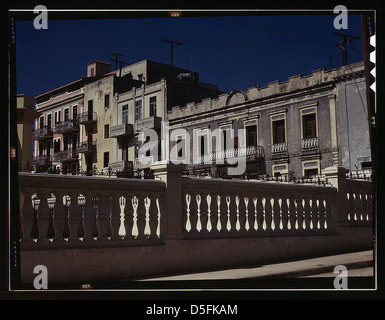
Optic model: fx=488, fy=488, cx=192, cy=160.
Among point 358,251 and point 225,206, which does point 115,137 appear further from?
point 358,251

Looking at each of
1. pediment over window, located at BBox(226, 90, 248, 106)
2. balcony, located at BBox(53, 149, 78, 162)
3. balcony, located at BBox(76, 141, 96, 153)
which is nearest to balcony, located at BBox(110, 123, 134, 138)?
balcony, located at BBox(76, 141, 96, 153)

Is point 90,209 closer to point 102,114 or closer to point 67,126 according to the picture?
point 67,126

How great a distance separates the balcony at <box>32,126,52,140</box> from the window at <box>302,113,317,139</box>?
19.8m

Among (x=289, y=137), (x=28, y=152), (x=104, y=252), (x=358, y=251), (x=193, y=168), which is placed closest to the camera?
(x=104, y=252)

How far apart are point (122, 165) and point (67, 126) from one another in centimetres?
113

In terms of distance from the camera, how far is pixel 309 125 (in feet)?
87.6

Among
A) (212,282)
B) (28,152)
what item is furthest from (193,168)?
(212,282)

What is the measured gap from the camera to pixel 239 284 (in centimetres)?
573

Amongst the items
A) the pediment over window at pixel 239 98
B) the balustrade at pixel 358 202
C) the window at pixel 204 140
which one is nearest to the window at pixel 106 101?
the balustrade at pixel 358 202

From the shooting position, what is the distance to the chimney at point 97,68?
6847 mm

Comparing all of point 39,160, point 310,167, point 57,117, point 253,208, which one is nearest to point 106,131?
point 57,117

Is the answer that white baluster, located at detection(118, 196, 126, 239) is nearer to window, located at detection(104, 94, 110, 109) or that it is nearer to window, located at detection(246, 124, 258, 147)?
window, located at detection(104, 94, 110, 109)

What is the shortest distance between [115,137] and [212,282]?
4235 mm
